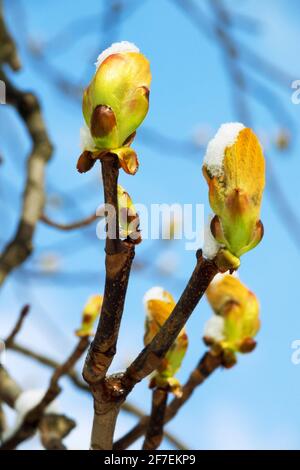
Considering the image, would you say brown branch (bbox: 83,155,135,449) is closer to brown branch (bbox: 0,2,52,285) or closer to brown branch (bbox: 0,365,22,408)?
brown branch (bbox: 0,365,22,408)

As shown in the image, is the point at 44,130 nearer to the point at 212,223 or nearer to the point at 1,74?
the point at 1,74

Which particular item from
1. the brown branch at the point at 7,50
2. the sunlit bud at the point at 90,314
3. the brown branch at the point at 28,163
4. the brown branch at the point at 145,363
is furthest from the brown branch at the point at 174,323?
the brown branch at the point at 7,50

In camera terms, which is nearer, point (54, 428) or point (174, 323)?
point (174, 323)

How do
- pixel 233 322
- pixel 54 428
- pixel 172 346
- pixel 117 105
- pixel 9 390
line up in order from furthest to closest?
pixel 9 390, pixel 54 428, pixel 233 322, pixel 172 346, pixel 117 105

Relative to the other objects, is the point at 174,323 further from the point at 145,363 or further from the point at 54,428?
the point at 54,428

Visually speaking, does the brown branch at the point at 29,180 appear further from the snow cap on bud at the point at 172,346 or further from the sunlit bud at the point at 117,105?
the sunlit bud at the point at 117,105

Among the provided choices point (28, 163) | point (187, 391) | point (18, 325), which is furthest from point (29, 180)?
point (187, 391)

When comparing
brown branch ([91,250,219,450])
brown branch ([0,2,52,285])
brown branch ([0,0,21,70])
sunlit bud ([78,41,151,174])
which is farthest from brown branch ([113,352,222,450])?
brown branch ([0,0,21,70])
